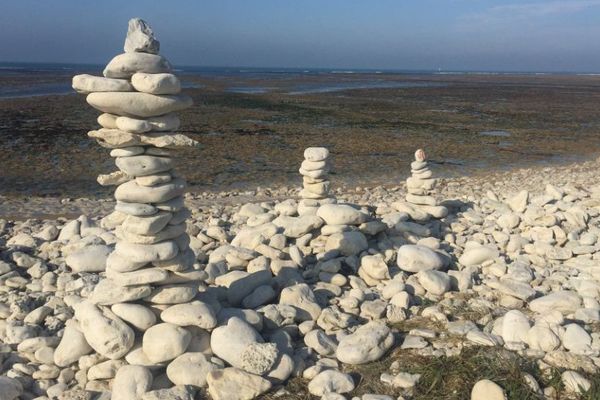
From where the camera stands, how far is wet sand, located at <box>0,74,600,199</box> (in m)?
18.8

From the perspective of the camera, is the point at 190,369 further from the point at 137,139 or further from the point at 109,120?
the point at 109,120

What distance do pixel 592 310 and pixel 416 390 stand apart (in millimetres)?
2823

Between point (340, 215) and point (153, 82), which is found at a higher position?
point (153, 82)

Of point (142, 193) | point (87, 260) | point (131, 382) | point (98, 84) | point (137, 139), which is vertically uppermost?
point (98, 84)

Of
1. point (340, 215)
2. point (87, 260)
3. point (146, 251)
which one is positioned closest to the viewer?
point (146, 251)

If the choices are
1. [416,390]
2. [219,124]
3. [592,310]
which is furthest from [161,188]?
[219,124]

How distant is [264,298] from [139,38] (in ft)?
11.1

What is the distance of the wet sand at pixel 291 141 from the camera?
18.8 metres

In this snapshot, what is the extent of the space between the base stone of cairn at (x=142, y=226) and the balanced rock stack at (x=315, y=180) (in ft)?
13.4

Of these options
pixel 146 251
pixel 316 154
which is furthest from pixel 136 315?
pixel 316 154

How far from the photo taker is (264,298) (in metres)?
6.77

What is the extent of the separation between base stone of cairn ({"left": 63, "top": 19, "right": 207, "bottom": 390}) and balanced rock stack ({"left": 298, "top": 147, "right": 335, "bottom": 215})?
4096 mm

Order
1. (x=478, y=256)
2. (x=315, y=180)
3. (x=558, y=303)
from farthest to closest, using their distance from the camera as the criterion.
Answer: (x=315, y=180) < (x=478, y=256) < (x=558, y=303)

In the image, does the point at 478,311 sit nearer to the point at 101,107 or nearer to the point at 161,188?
the point at 161,188
